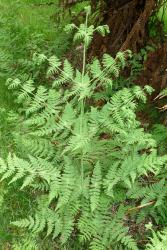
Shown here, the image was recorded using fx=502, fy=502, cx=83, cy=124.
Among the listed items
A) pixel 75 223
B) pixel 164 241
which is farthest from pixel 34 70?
pixel 164 241

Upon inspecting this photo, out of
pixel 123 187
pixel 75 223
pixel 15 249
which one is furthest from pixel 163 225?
pixel 15 249

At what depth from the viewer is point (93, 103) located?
5031mm

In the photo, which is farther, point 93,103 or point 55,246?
point 93,103

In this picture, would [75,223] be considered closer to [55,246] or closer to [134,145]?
[55,246]

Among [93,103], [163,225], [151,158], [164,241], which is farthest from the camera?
[93,103]

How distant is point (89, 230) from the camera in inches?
150

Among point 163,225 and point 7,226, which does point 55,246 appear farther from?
point 163,225

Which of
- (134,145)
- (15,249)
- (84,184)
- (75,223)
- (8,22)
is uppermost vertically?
(8,22)

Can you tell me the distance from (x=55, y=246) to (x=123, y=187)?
0.73m

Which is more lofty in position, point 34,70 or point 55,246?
point 34,70

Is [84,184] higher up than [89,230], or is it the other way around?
[84,184]

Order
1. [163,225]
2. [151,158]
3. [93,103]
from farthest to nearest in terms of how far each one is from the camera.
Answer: [93,103], [163,225], [151,158]

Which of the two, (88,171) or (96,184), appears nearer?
(96,184)

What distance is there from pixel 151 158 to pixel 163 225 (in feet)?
2.09
